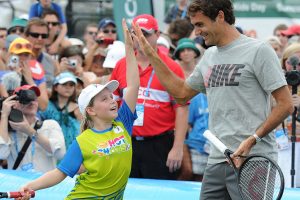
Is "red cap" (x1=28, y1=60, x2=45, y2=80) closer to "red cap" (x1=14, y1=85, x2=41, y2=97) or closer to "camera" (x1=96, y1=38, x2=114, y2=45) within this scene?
"red cap" (x1=14, y1=85, x2=41, y2=97)

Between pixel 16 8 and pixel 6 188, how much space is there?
23.7 feet

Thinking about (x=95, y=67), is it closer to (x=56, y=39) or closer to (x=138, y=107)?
(x=56, y=39)

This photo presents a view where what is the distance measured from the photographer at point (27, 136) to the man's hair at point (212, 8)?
2.59 meters

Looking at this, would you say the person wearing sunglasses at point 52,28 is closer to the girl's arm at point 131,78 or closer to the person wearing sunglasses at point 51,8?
the person wearing sunglasses at point 51,8

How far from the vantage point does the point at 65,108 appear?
320 inches

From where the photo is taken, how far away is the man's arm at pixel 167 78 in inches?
211

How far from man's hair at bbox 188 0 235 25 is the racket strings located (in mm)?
881

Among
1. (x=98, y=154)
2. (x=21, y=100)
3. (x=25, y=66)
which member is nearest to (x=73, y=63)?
(x=25, y=66)

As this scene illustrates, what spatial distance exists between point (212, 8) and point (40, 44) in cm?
453

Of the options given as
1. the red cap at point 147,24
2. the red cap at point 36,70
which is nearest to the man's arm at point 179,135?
the red cap at point 147,24

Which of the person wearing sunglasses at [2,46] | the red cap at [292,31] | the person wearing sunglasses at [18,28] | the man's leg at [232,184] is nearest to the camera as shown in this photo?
the man's leg at [232,184]

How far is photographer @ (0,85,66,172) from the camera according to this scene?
716 centimetres

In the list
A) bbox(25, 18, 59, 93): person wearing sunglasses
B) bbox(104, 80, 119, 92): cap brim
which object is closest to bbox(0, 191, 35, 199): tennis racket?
bbox(104, 80, 119, 92): cap brim

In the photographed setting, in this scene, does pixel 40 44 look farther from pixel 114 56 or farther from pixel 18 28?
pixel 114 56
